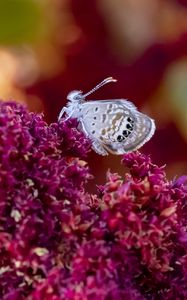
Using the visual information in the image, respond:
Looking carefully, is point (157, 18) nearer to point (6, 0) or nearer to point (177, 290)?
point (6, 0)

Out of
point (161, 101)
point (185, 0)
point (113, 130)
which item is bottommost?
point (113, 130)

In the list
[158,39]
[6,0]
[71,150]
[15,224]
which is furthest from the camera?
[158,39]

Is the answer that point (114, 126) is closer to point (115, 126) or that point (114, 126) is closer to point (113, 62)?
point (115, 126)

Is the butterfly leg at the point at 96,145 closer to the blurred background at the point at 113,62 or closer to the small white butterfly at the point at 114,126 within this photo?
the small white butterfly at the point at 114,126

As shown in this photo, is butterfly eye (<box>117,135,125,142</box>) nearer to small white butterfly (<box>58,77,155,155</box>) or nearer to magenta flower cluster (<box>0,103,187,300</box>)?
small white butterfly (<box>58,77,155,155</box>)

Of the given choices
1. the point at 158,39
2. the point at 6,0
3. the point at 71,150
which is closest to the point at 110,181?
the point at 71,150

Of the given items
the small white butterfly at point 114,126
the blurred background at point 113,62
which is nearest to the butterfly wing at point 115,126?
the small white butterfly at point 114,126
